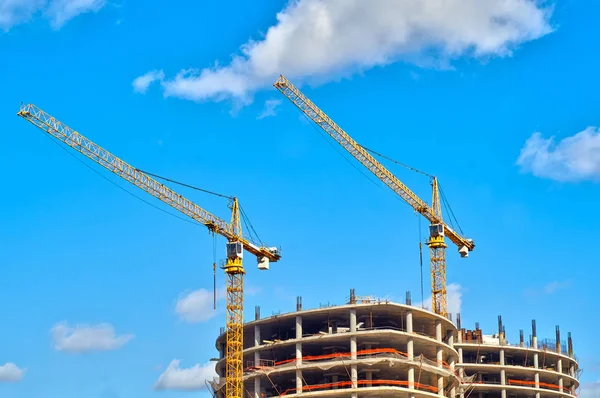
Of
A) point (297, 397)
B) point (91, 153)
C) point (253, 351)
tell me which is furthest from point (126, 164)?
point (297, 397)

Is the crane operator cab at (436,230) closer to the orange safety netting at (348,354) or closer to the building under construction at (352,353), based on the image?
the building under construction at (352,353)

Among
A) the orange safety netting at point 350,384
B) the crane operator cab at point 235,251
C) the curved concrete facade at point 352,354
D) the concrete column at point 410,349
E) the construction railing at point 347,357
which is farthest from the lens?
the crane operator cab at point 235,251

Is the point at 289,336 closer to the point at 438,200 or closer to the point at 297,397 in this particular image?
the point at 297,397

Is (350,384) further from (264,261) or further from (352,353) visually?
(264,261)

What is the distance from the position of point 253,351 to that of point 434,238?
148 feet

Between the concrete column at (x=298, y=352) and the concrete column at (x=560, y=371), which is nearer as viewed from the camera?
the concrete column at (x=298, y=352)

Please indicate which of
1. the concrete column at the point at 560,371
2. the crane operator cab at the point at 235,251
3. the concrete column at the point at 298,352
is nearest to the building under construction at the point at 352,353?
the concrete column at the point at 298,352

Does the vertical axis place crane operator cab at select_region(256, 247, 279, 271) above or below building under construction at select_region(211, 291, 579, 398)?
above

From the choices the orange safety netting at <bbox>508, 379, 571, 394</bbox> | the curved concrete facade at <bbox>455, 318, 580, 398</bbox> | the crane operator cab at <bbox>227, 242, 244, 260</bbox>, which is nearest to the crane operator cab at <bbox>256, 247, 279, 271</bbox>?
the crane operator cab at <bbox>227, 242, 244, 260</bbox>

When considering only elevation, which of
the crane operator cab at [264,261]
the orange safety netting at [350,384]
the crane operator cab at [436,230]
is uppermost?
the crane operator cab at [436,230]

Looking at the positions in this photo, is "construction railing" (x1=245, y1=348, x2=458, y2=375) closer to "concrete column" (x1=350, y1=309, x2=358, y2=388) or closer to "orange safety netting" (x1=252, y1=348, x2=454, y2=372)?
"orange safety netting" (x1=252, y1=348, x2=454, y2=372)

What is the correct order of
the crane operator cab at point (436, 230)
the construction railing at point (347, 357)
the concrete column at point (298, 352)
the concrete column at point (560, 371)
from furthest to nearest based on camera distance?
the crane operator cab at point (436, 230) < the concrete column at point (560, 371) < the concrete column at point (298, 352) < the construction railing at point (347, 357)

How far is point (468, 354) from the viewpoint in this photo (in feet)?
506

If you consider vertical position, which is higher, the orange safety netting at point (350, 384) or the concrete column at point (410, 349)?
the concrete column at point (410, 349)
